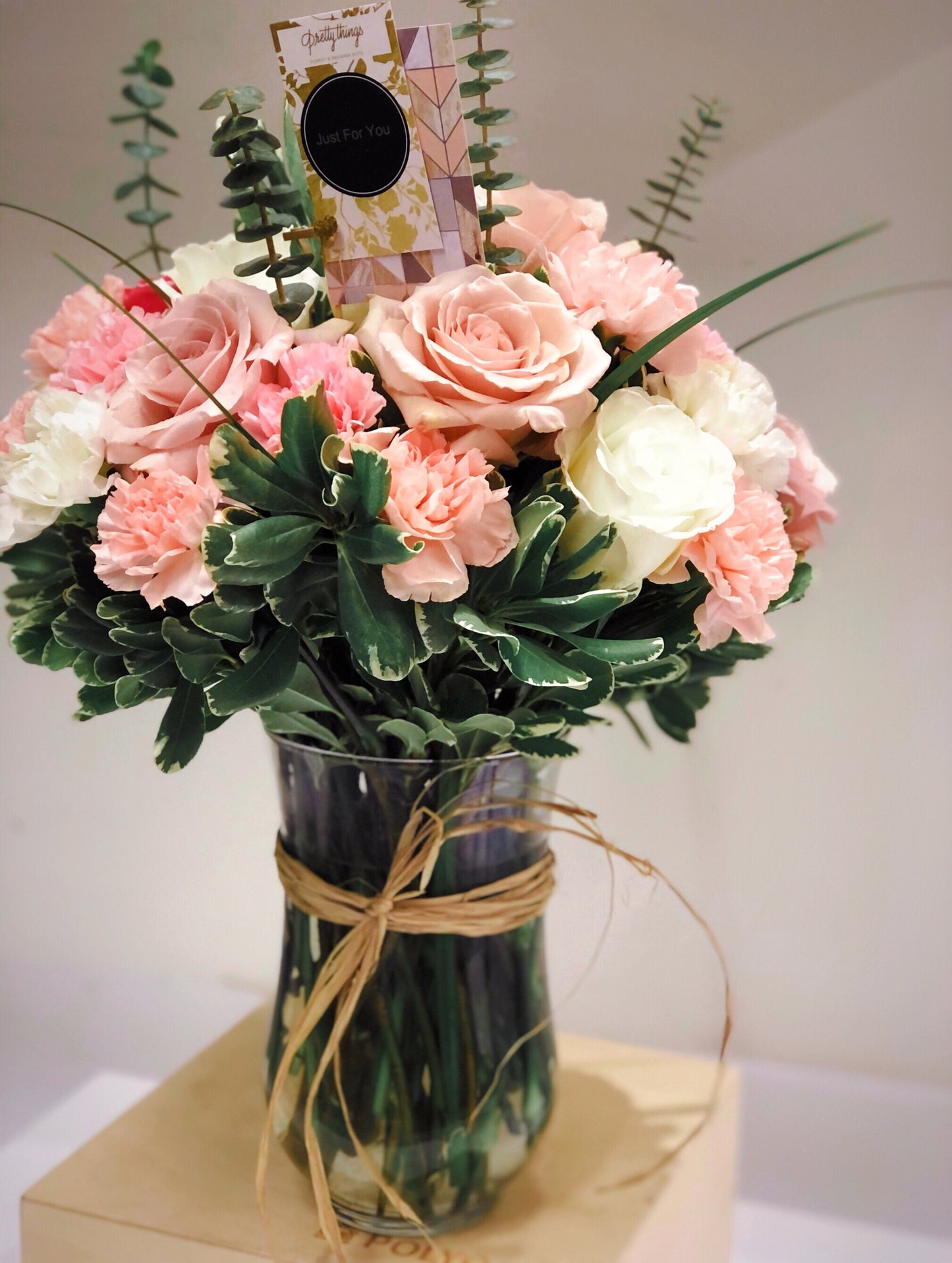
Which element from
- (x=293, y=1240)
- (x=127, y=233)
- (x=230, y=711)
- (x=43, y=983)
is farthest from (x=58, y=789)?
(x=230, y=711)

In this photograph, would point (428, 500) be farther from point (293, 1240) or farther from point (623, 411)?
point (293, 1240)

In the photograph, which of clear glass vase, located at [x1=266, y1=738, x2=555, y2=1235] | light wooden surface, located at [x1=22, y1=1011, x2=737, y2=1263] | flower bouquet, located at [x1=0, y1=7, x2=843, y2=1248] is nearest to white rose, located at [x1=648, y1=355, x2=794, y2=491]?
flower bouquet, located at [x1=0, y1=7, x2=843, y2=1248]

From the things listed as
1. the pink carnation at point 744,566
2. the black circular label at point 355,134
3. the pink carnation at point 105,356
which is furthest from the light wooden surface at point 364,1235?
the black circular label at point 355,134

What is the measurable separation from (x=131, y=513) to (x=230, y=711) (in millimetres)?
108

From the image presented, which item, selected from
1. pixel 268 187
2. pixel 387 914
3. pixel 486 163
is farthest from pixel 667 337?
pixel 387 914

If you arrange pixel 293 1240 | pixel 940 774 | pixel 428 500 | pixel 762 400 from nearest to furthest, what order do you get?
pixel 428 500
pixel 762 400
pixel 293 1240
pixel 940 774

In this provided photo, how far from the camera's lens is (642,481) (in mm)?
549

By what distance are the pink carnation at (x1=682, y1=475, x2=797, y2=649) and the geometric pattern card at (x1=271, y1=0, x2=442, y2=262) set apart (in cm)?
22

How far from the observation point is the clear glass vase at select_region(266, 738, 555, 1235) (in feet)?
2.25

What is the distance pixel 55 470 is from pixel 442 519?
0.21 metres

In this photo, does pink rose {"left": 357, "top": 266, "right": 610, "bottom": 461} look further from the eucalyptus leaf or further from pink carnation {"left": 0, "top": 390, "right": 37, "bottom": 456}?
the eucalyptus leaf

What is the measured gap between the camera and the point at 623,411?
1.90 ft

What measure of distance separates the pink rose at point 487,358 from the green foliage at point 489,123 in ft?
0.16

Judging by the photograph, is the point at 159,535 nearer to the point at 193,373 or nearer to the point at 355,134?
the point at 193,373
